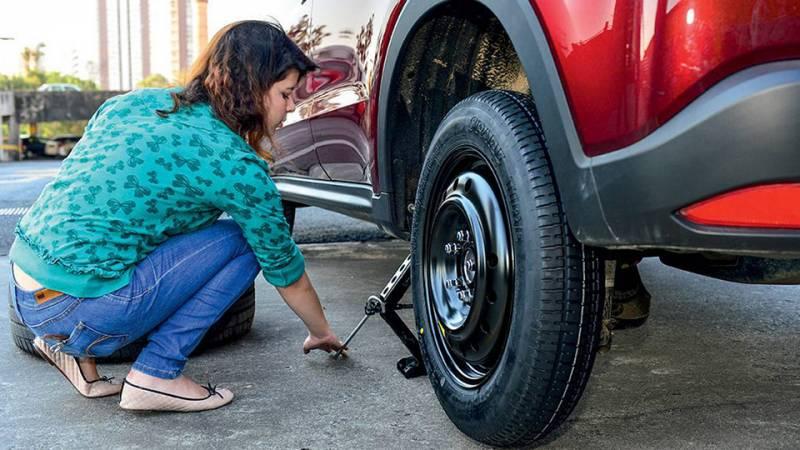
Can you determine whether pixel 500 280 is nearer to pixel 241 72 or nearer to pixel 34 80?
pixel 241 72

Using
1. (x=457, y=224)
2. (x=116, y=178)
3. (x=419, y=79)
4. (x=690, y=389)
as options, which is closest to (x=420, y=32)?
(x=419, y=79)

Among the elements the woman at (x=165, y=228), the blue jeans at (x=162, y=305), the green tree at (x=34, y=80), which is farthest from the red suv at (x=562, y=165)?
the green tree at (x=34, y=80)

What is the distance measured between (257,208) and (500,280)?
27.0 inches

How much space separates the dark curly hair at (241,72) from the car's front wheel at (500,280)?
491mm

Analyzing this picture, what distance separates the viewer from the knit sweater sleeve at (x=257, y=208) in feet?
6.70

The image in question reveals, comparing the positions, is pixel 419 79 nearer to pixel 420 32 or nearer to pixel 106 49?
pixel 420 32

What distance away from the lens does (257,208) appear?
6.81 ft

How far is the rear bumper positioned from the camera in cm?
121

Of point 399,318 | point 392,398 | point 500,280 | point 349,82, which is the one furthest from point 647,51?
point 349,82

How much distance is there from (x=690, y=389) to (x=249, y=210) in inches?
52.3

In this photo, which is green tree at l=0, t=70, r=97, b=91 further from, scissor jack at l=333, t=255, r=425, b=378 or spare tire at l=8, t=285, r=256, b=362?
scissor jack at l=333, t=255, r=425, b=378

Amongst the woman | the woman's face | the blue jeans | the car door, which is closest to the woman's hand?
the woman

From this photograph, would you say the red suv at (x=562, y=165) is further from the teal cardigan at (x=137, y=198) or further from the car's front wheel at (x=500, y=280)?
the teal cardigan at (x=137, y=198)

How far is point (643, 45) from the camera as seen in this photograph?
135cm
